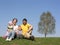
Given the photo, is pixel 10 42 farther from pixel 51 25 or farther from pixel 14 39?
pixel 51 25

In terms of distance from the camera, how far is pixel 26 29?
22281 mm

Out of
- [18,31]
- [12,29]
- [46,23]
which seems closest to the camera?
[18,31]

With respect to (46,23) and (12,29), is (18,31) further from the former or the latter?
(46,23)

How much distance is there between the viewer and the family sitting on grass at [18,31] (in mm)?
21625

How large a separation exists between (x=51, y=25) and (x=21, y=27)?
50716 mm

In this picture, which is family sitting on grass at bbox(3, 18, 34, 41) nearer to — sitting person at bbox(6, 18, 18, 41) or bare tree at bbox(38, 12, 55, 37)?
sitting person at bbox(6, 18, 18, 41)

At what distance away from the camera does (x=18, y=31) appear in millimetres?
21875

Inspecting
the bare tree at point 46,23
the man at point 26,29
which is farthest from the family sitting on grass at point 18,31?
the bare tree at point 46,23

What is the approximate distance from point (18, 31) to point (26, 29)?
0.80 meters

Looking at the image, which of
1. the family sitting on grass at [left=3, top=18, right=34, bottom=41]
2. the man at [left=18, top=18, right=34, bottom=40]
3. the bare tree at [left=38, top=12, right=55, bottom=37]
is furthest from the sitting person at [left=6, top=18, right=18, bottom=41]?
the bare tree at [left=38, top=12, right=55, bottom=37]

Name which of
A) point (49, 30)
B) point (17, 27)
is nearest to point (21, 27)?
point (17, 27)

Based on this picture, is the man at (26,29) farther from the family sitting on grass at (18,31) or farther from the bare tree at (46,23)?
the bare tree at (46,23)

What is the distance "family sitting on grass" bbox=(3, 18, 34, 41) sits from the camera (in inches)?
851

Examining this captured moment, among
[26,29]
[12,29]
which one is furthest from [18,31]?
[26,29]
